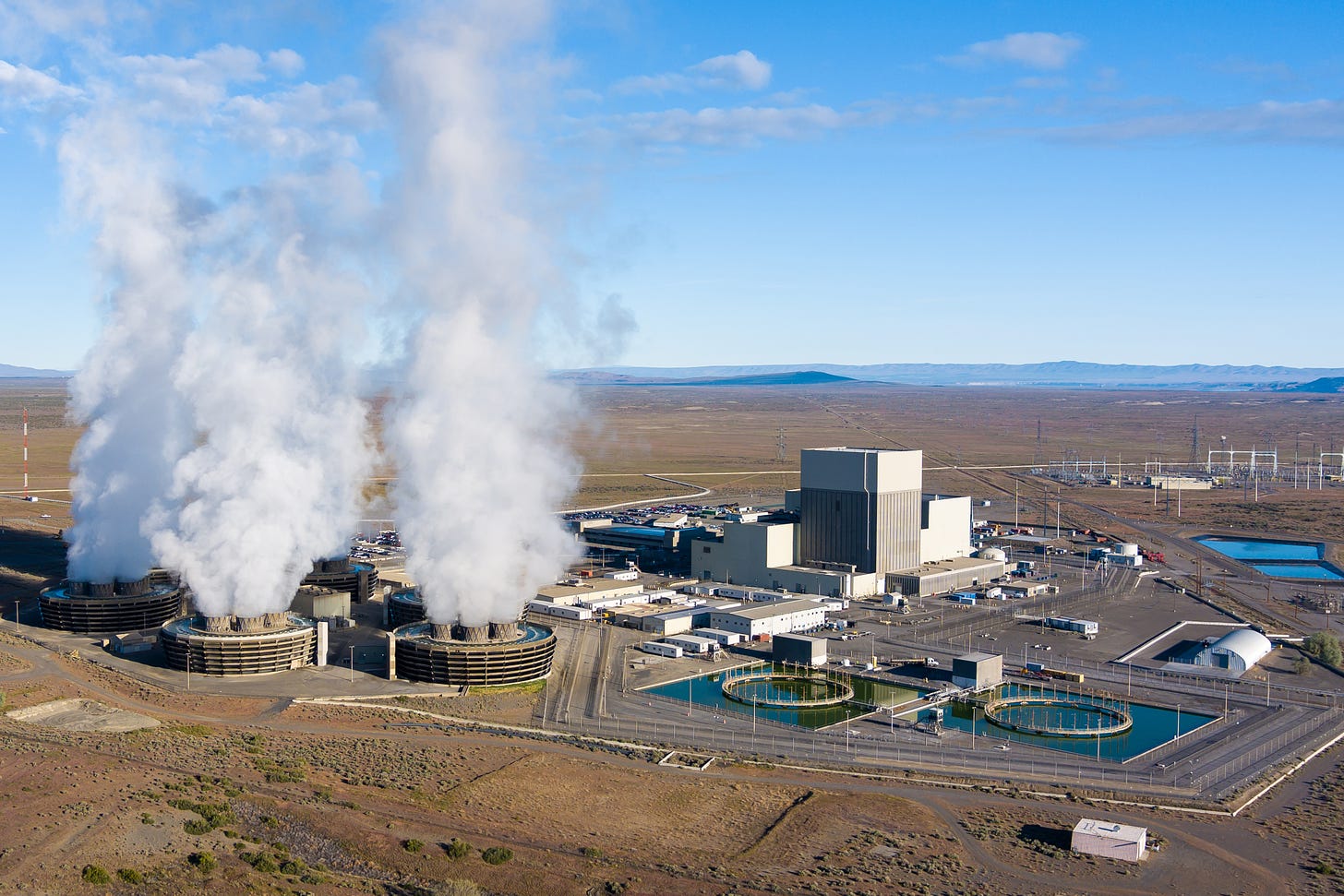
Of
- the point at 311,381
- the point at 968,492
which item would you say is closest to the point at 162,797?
the point at 311,381

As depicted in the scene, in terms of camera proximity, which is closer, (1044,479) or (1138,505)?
(1138,505)

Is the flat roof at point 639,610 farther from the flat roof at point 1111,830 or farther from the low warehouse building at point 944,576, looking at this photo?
the flat roof at point 1111,830

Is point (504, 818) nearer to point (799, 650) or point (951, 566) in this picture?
point (799, 650)

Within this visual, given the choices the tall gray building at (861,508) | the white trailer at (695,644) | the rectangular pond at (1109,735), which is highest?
the tall gray building at (861,508)

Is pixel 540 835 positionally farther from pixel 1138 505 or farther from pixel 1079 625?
pixel 1138 505

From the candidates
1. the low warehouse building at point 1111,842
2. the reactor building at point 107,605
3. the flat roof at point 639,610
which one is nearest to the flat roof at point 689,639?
the flat roof at point 639,610

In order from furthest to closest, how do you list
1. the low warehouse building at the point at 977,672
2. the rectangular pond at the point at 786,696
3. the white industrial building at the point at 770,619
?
the white industrial building at the point at 770,619 → the low warehouse building at the point at 977,672 → the rectangular pond at the point at 786,696

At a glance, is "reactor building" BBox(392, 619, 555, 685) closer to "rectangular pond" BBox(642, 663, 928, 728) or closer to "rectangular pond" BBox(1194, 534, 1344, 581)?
"rectangular pond" BBox(642, 663, 928, 728)
